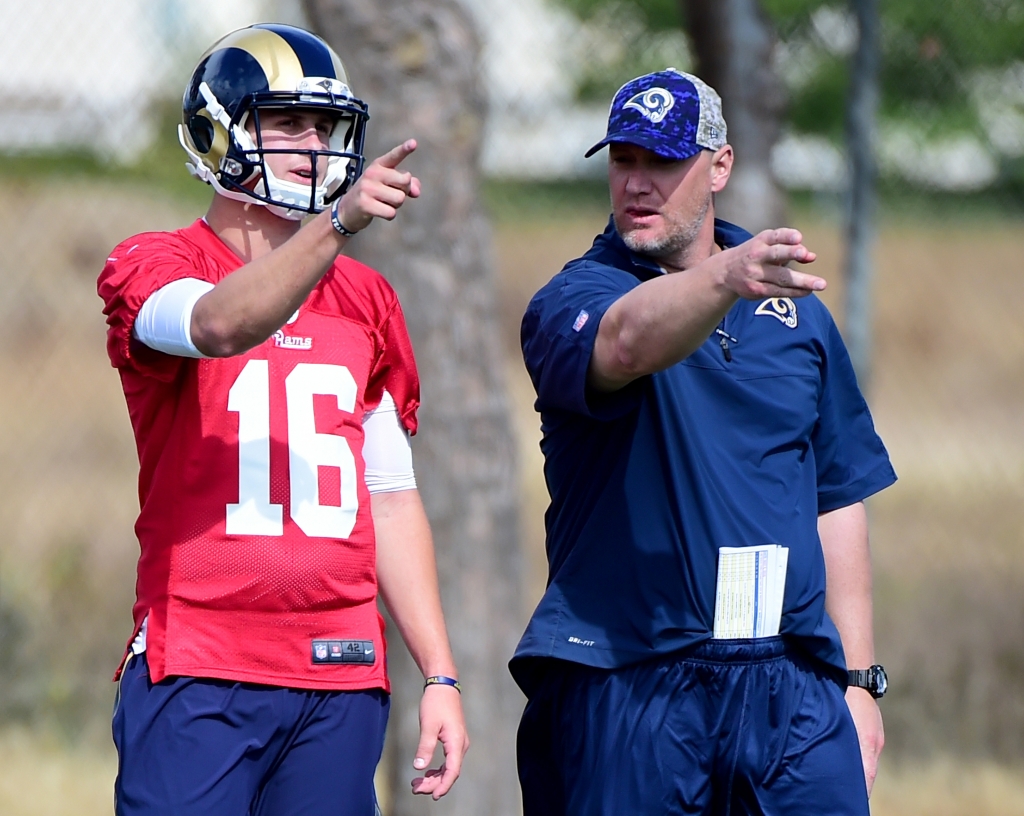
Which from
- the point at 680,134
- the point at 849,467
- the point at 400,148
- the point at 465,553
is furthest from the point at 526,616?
the point at 400,148

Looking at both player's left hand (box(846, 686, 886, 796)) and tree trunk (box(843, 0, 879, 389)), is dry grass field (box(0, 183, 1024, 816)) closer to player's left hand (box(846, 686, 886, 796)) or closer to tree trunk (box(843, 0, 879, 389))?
tree trunk (box(843, 0, 879, 389))

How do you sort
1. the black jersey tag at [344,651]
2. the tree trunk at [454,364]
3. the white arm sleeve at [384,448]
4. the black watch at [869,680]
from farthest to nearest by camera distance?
the tree trunk at [454,364] → the black watch at [869,680] → the white arm sleeve at [384,448] → the black jersey tag at [344,651]

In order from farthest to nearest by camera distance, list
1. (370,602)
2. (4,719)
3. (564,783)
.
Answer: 1. (4,719)
2. (564,783)
3. (370,602)

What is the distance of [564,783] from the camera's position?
3.14m

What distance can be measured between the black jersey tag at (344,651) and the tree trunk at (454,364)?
2.19 metres

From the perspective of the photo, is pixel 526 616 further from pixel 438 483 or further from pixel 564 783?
pixel 564 783

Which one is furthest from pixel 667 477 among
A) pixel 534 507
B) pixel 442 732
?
pixel 534 507

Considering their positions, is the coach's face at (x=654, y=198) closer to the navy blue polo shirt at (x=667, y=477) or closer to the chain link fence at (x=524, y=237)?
the navy blue polo shirt at (x=667, y=477)

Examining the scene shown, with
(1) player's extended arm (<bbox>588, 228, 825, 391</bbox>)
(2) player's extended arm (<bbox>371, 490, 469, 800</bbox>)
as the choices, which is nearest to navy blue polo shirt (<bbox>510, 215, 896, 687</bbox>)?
(1) player's extended arm (<bbox>588, 228, 825, 391</bbox>)

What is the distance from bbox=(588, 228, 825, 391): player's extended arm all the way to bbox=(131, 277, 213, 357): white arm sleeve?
2.54 ft

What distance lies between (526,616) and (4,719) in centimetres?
252

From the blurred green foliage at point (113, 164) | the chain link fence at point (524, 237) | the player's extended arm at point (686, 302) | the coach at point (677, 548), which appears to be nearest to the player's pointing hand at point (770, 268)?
the player's extended arm at point (686, 302)

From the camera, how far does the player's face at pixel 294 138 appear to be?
2820mm

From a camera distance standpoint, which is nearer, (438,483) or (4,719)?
(438,483)
